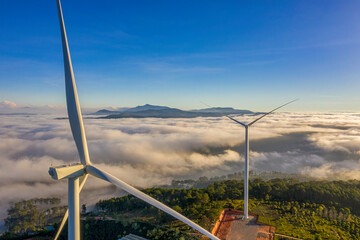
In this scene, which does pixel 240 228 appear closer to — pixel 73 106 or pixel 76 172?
pixel 76 172

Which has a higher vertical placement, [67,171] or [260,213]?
[67,171]

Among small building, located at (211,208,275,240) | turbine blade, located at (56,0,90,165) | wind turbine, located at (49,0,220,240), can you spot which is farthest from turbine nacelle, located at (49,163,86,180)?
small building, located at (211,208,275,240)

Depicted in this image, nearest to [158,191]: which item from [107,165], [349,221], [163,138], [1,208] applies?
[349,221]

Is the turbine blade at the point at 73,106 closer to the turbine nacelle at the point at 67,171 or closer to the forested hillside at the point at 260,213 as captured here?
the turbine nacelle at the point at 67,171

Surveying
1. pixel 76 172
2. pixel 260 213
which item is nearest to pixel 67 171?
pixel 76 172

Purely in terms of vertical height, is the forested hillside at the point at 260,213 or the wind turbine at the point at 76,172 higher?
the wind turbine at the point at 76,172

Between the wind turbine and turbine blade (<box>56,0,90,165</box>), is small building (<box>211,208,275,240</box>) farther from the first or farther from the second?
turbine blade (<box>56,0,90,165</box>)

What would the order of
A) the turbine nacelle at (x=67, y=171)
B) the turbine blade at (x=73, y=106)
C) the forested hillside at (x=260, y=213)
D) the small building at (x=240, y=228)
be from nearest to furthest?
1. the turbine nacelle at (x=67, y=171)
2. the turbine blade at (x=73, y=106)
3. the small building at (x=240, y=228)
4. the forested hillside at (x=260, y=213)

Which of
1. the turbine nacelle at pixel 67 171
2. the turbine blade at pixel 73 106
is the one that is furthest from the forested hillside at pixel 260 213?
the turbine blade at pixel 73 106

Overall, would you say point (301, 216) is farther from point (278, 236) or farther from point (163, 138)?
point (163, 138)
